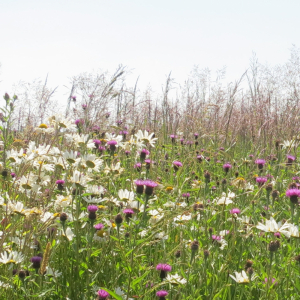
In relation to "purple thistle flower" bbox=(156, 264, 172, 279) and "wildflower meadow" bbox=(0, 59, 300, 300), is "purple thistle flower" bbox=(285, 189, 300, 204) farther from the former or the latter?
"purple thistle flower" bbox=(156, 264, 172, 279)

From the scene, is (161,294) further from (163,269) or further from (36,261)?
(36,261)

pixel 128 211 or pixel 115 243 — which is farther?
pixel 128 211

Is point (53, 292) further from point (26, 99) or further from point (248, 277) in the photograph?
point (26, 99)

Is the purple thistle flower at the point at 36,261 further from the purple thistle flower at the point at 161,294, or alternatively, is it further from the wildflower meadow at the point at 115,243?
the purple thistle flower at the point at 161,294

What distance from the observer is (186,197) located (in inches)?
94.7

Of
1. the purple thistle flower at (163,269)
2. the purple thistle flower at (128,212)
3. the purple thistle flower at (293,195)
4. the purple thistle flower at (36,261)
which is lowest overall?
the purple thistle flower at (163,269)

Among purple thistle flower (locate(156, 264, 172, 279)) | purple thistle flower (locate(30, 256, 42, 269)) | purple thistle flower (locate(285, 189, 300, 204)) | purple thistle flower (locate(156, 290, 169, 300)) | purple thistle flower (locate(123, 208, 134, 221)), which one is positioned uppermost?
purple thistle flower (locate(285, 189, 300, 204))

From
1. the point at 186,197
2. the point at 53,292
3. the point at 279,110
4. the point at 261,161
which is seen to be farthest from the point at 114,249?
the point at 279,110

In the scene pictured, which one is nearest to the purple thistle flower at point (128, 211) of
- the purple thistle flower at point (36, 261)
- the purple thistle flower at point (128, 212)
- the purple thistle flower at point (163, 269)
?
the purple thistle flower at point (128, 212)

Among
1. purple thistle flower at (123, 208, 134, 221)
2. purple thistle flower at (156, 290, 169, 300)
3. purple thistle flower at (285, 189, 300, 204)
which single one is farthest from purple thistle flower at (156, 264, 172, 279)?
purple thistle flower at (285, 189, 300, 204)

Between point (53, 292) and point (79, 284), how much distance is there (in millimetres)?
102

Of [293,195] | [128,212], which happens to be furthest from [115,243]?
[293,195]

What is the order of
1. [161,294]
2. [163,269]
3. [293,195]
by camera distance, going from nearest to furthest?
[161,294]
[163,269]
[293,195]

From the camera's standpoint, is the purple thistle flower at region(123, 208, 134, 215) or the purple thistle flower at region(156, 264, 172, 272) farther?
the purple thistle flower at region(123, 208, 134, 215)
